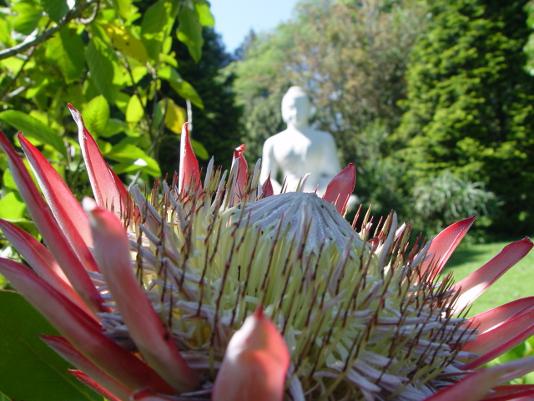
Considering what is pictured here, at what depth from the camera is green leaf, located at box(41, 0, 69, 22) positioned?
1.20 metres

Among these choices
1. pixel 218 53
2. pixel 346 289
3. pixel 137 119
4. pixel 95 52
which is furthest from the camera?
pixel 218 53

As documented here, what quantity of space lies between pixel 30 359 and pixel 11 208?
25.1 inches

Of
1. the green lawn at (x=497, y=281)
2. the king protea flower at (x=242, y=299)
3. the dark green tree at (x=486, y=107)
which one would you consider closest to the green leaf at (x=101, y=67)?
the king protea flower at (x=242, y=299)

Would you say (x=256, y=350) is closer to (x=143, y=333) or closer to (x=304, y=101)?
(x=143, y=333)

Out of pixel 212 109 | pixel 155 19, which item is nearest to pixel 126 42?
pixel 155 19

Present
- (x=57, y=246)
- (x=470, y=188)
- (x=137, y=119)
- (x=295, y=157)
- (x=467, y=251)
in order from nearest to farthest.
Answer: (x=57, y=246) < (x=137, y=119) < (x=295, y=157) < (x=467, y=251) < (x=470, y=188)

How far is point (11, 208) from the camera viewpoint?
121cm

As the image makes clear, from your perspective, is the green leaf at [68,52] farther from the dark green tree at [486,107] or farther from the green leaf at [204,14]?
the dark green tree at [486,107]

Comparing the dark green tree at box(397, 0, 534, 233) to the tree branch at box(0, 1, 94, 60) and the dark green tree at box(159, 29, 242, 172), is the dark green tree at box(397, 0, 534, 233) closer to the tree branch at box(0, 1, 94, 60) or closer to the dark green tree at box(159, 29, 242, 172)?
the dark green tree at box(159, 29, 242, 172)

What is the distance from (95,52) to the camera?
1.36 metres

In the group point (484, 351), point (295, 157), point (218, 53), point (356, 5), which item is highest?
point (356, 5)

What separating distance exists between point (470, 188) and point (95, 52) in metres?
11.8

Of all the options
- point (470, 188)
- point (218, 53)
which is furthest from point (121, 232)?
point (218, 53)

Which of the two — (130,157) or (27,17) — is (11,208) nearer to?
(130,157)
